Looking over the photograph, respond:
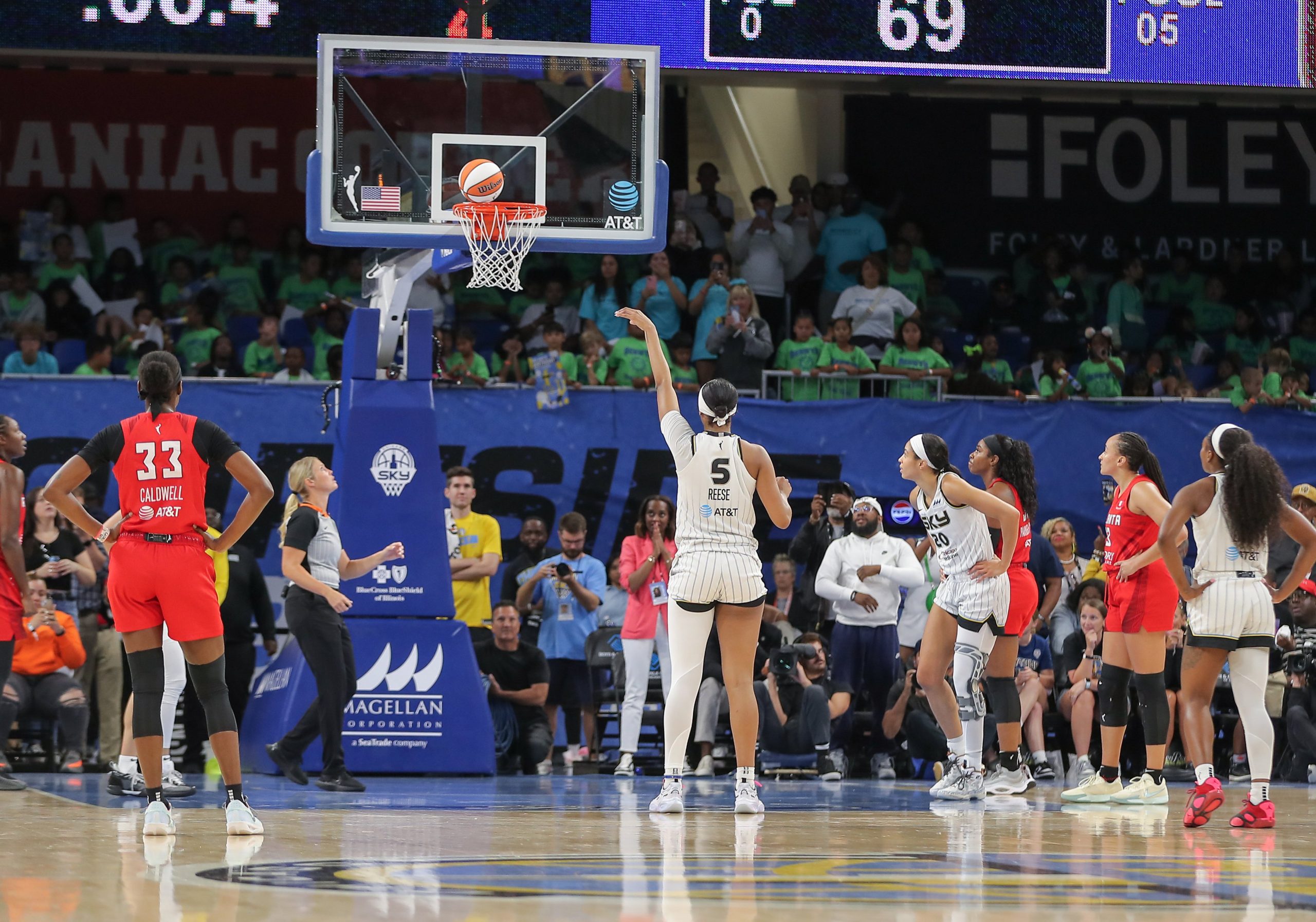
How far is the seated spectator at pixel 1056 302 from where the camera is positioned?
57.6 ft

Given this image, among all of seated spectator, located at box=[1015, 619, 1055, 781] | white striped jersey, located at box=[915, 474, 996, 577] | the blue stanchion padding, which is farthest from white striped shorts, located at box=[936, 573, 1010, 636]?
the blue stanchion padding

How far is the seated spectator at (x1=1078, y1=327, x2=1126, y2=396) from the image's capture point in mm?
15969

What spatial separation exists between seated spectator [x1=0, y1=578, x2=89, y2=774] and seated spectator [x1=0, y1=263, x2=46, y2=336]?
503cm

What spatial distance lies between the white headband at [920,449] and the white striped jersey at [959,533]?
150mm

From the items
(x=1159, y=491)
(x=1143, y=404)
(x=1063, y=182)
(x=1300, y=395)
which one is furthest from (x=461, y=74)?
(x=1063, y=182)

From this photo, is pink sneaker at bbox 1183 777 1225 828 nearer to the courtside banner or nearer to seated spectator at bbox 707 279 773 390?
the courtside banner

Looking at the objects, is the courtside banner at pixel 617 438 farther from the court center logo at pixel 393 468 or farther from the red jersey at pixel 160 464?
the red jersey at pixel 160 464

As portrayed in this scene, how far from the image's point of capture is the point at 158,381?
22.6 ft

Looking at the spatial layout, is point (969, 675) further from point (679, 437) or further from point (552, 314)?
point (552, 314)

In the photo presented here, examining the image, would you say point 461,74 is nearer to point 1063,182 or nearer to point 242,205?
point 242,205

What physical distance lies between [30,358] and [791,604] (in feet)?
23.3

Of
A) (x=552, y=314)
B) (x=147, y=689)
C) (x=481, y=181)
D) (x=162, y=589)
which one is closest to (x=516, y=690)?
(x=481, y=181)

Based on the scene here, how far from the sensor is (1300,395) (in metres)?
15.0

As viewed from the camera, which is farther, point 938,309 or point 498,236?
point 938,309
